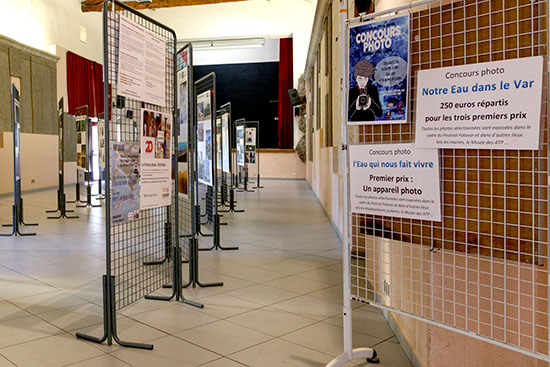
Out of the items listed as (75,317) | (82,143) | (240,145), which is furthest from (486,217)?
(240,145)

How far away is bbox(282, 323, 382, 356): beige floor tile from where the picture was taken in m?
2.74

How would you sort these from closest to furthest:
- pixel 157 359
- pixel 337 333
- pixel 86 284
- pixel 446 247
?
1. pixel 446 247
2. pixel 157 359
3. pixel 337 333
4. pixel 86 284

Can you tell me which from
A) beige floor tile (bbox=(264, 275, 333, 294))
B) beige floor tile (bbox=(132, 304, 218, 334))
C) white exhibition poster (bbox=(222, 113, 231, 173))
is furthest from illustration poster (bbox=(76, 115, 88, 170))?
beige floor tile (bbox=(132, 304, 218, 334))

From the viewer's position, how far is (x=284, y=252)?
5.38 meters

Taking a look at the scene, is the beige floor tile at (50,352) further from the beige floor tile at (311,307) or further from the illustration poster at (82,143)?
the illustration poster at (82,143)

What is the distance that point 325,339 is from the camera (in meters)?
2.86

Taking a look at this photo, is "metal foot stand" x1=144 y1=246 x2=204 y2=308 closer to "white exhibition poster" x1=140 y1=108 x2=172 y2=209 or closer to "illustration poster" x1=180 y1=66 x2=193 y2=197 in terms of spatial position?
"white exhibition poster" x1=140 y1=108 x2=172 y2=209

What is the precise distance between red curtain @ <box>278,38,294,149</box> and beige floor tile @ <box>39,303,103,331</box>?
1583cm

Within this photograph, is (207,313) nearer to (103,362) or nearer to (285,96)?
(103,362)

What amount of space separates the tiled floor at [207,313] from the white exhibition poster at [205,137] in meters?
0.87

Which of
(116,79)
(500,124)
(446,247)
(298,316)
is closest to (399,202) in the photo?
(446,247)

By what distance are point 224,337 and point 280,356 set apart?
0.42 m

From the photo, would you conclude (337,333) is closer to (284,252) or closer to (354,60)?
(354,60)

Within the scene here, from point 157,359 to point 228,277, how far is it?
173 cm
